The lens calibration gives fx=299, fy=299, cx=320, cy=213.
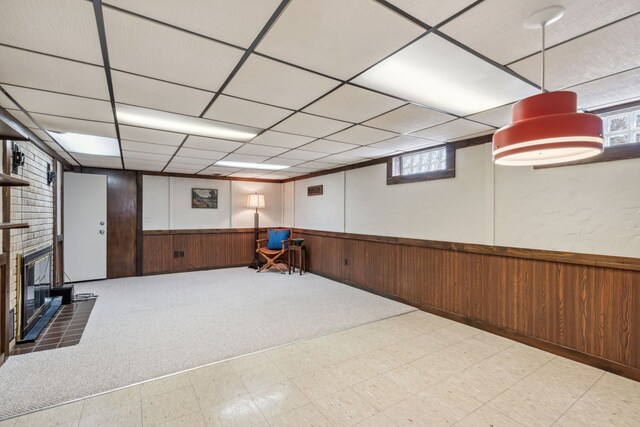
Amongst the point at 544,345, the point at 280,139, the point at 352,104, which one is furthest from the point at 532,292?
the point at 280,139

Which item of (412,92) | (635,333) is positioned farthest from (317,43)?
(635,333)

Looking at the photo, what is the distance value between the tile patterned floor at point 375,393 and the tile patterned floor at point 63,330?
1.31 metres

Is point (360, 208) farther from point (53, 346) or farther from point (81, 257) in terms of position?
point (81, 257)

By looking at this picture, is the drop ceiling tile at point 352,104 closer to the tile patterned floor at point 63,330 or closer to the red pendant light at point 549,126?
the red pendant light at point 549,126

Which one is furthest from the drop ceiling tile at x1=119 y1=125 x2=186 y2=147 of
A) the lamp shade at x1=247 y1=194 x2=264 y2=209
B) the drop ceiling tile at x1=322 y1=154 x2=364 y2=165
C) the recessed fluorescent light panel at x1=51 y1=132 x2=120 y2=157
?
the lamp shade at x1=247 y1=194 x2=264 y2=209

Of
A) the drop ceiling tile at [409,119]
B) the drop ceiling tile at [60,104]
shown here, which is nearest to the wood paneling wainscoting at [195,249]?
the drop ceiling tile at [60,104]

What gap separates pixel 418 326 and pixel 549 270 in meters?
1.49

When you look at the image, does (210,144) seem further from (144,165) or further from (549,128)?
(549,128)

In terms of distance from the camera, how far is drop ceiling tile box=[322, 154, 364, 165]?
16.1 feet

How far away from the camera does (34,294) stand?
3.60 metres

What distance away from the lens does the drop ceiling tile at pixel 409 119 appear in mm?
2727

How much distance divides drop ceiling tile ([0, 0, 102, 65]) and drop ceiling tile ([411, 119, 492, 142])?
9.70ft

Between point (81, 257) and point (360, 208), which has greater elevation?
point (360, 208)

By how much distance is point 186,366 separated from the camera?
262 cm
